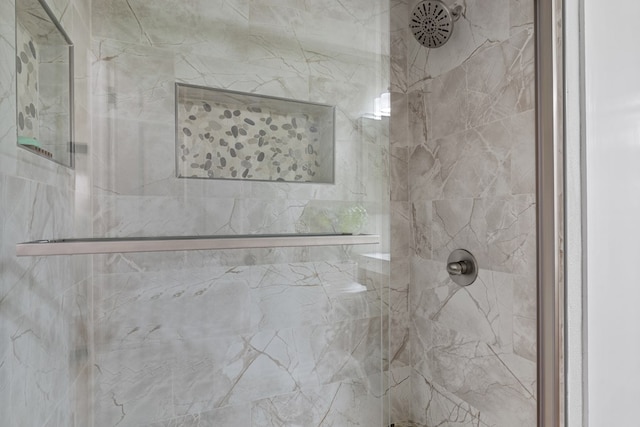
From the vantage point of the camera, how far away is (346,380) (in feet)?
3.17

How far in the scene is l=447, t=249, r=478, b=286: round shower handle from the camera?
958mm

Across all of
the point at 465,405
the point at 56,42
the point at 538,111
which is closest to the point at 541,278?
the point at 538,111

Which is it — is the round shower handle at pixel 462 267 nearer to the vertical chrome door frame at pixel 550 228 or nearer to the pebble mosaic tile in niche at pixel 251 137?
the vertical chrome door frame at pixel 550 228

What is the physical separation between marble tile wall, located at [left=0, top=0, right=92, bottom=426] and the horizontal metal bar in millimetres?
32

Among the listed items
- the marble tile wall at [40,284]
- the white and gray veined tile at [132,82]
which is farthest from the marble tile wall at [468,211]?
the marble tile wall at [40,284]

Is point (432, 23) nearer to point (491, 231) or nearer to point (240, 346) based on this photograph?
point (491, 231)

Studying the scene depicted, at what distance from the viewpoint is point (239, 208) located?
2.57 ft

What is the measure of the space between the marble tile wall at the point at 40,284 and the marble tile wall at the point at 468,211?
83 cm

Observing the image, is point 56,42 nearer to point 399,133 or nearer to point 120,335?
point 120,335

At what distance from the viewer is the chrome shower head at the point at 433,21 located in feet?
3.08
